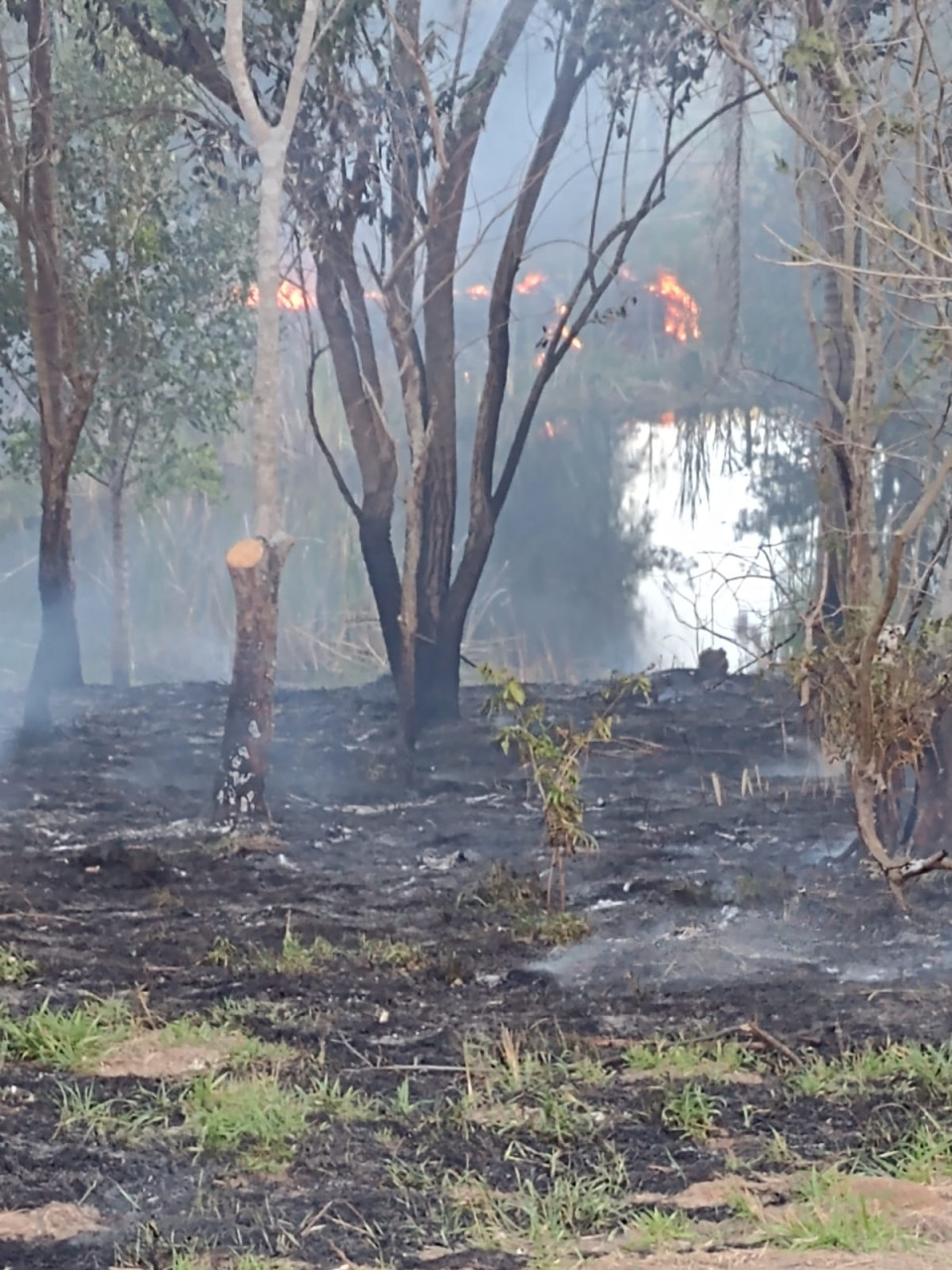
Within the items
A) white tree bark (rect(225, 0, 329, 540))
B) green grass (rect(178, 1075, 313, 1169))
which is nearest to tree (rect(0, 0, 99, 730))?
white tree bark (rect(225, 0, 329, 540))

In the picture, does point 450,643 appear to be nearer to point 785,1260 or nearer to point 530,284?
Answer: point 785,1260

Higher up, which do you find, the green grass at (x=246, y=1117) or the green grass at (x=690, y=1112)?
the green grass at (x=246, y=1117)

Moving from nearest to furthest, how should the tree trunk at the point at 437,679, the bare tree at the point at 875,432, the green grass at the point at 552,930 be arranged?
1. the bare tree at the point at 875,432
2. the green grass at the point at 552,930
3. the tree trunk at the point at 437,679

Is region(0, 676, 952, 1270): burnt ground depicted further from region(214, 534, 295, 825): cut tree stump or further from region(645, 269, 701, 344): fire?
region(645, 269, 701, 344): fire

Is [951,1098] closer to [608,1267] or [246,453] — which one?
[608,1267]

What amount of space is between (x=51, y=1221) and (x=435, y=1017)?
1.81m

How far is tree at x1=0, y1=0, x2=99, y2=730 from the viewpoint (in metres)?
9.58

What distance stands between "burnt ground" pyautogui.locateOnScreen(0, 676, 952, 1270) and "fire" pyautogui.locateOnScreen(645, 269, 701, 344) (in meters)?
21.4

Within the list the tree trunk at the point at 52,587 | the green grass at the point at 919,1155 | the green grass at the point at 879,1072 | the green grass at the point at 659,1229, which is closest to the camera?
the green grass at the point at 659,1229

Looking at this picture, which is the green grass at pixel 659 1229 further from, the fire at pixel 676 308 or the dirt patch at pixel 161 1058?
the fire at pixel 676 308

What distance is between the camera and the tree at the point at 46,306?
31.4ft

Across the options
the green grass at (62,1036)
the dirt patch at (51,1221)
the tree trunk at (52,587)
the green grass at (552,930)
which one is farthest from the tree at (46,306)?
the dirt patch at (51,1221)

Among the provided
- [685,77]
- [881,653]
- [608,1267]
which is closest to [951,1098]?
[608,1267]

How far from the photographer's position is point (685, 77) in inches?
380
